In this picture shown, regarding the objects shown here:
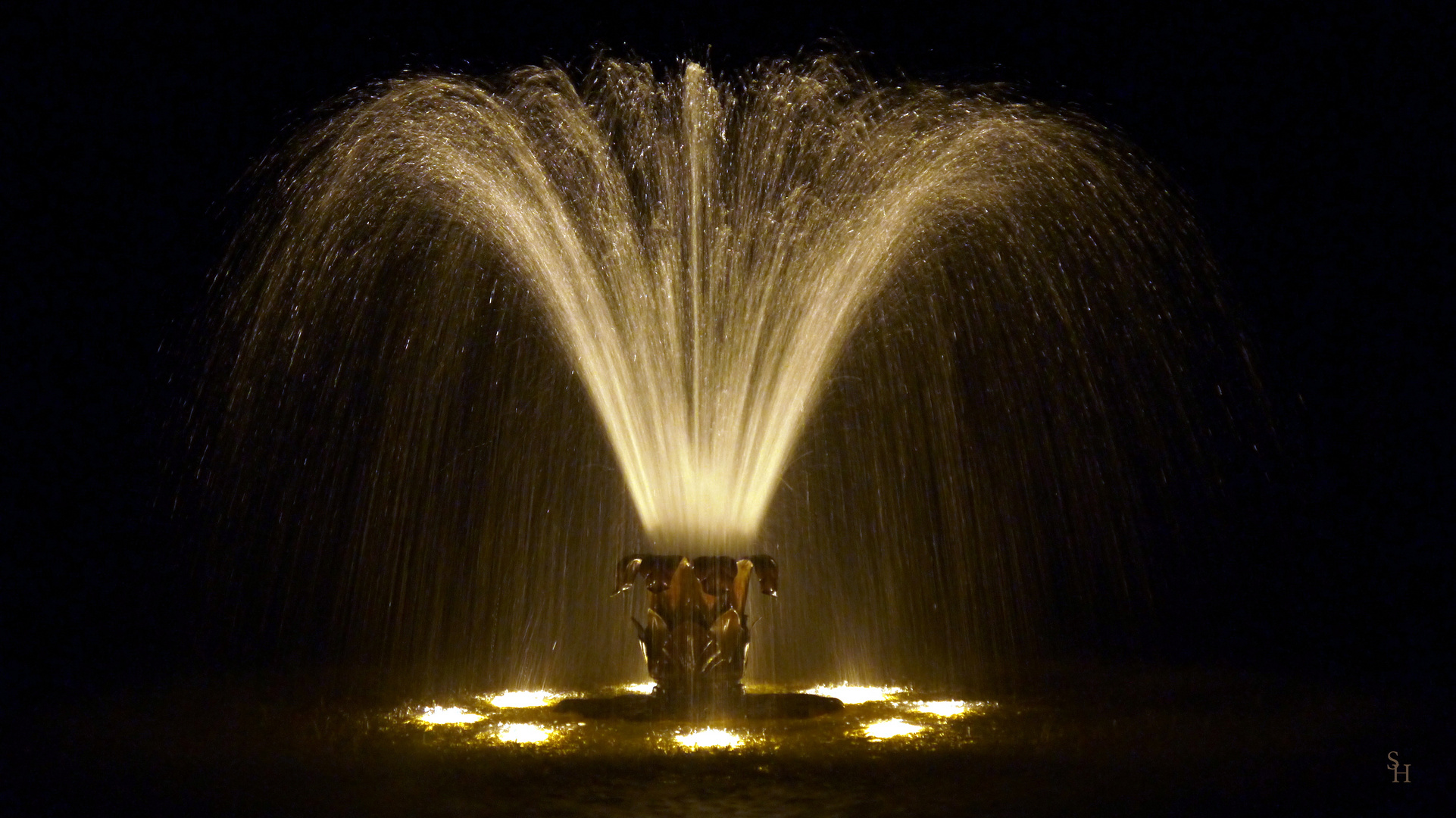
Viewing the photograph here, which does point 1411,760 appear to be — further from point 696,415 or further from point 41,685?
point 41,685

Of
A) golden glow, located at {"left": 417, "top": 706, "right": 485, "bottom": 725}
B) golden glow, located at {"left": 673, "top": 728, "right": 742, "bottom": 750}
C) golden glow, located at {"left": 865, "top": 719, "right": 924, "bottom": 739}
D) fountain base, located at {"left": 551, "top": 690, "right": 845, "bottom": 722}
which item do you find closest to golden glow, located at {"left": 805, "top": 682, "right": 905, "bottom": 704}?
fountain base, located at {"left": 551, "top": 690, "right": 845, "bottom": 722}

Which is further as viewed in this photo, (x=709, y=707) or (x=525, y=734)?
(x=709, y=707)

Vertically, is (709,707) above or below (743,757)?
above

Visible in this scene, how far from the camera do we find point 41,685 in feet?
61.6

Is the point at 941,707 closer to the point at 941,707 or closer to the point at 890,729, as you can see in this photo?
the point at 941,707

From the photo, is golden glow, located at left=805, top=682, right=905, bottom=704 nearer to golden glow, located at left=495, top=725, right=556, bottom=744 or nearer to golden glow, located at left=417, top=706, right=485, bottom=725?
golden glow, located at left=495, top=725, right=556, bottom=744

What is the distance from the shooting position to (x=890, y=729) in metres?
14.7

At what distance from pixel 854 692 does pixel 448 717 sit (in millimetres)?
5804

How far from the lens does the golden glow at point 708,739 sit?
13.6 meters

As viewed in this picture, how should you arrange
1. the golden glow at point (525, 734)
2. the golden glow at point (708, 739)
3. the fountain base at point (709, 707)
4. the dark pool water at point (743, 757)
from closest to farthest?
1. the dark pool water at point (743, 757)
2. the golden glow at point (708, 739)
3. the golden glow at point (525, 734)
4. the fountain base at point (709, 707)

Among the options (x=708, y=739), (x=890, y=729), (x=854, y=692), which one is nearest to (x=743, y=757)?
(x=708, y=739)

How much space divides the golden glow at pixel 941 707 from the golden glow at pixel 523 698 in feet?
16.4

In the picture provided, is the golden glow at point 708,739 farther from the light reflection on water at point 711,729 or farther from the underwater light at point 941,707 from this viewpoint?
the underwater light at point 941,707

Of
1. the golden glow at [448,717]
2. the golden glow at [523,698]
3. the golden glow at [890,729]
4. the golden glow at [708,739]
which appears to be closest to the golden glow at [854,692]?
the golden glow at [890,729]
